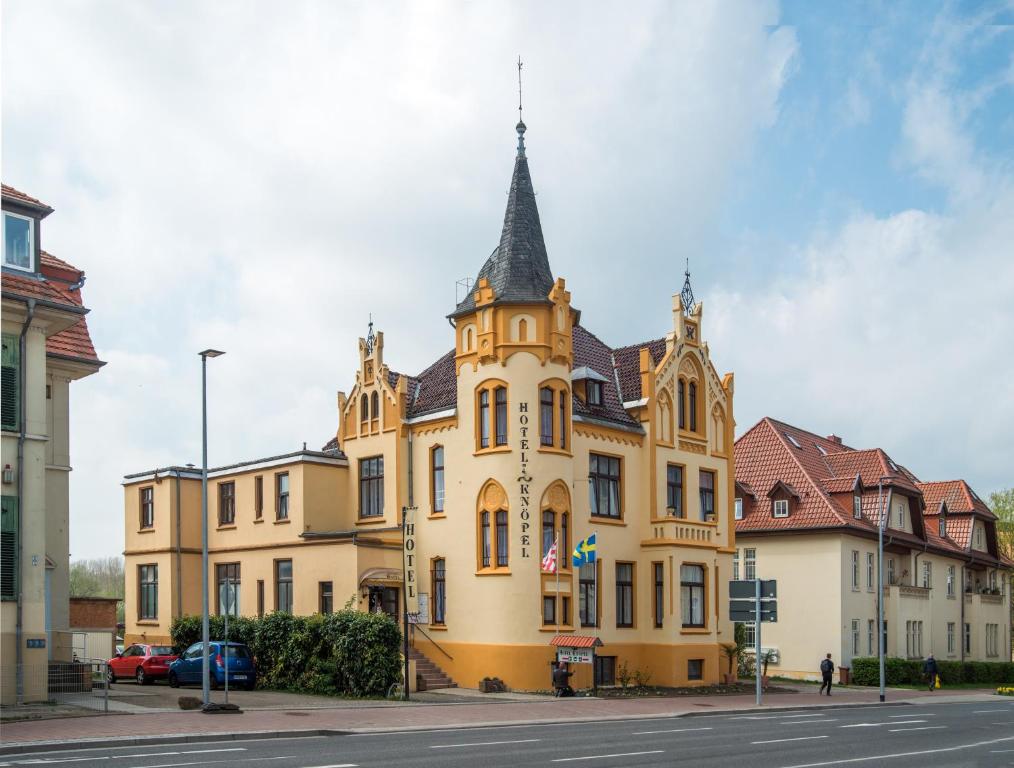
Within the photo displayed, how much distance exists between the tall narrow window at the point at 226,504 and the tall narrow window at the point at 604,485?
48.4 feet

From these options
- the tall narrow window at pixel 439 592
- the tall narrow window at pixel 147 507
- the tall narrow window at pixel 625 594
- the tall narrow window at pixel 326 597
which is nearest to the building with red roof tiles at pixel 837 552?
the tall narrow window at pixel 625 594

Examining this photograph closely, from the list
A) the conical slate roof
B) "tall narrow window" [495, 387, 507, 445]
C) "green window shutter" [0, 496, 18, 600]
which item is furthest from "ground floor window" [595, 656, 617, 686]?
"green window shutter" [0, 496, 18, 600]

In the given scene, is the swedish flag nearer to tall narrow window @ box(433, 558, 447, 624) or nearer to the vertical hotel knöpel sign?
tall narrow window @ box(433, 558, 447, 624)

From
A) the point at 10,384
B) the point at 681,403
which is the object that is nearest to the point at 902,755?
the point at 10,384

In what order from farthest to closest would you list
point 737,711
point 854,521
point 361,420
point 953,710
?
point 854,521 < point 361,420 < point 953,710 < point 737,711

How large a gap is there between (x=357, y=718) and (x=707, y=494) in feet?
70.6

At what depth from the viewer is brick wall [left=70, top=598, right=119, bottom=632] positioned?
44125 millimetres

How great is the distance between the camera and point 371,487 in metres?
42.3

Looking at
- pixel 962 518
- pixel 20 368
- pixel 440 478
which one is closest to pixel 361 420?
pixel 440 478

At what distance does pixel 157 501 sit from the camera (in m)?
47.1

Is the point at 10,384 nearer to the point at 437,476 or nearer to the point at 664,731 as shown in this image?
the point at 437,476

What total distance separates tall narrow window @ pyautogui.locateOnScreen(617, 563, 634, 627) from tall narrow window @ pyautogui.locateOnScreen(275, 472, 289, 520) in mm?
12364

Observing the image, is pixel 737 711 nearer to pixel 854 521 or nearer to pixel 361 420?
pixel 361 420

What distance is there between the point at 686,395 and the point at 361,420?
39.7 feet
